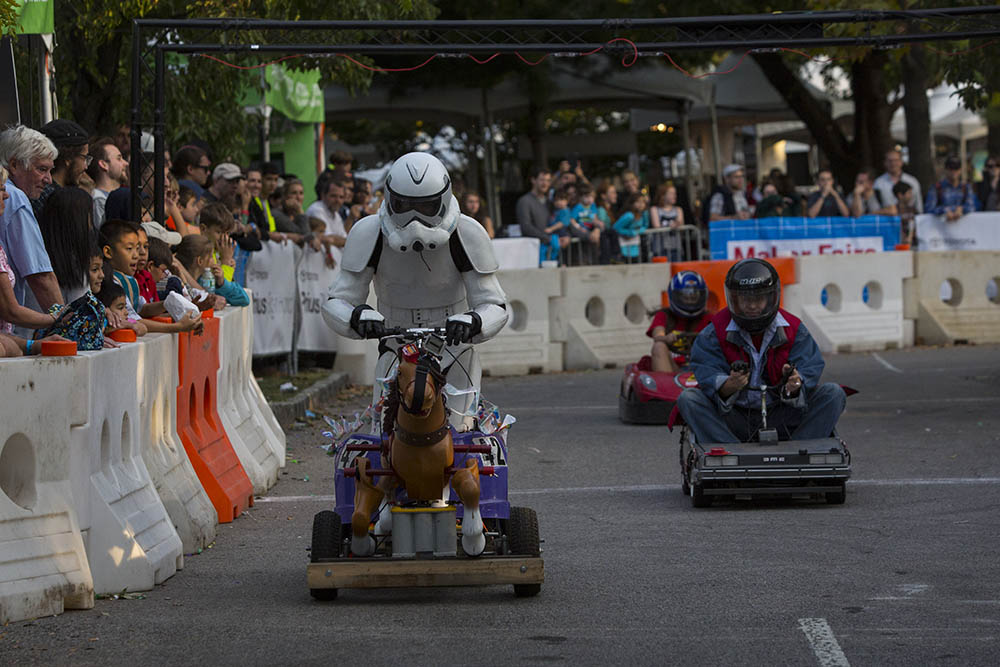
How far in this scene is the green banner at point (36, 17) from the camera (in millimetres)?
11594

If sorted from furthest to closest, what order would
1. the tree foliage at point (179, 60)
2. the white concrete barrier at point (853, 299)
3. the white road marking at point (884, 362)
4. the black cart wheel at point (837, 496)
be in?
1. the white concrete barrier at point (853, 299)
2. the white road marking at point (884, 362)
3. the tree foliage at point (179, 60)
4. the black cart wheel at point (837, 496)

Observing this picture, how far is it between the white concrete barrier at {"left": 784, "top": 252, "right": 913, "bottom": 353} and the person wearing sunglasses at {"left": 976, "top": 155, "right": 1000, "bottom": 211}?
2.70 m

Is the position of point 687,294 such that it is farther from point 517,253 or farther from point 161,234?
point 517,253

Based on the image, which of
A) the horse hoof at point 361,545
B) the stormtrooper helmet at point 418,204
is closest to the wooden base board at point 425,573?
the horse hoof at point 361,545

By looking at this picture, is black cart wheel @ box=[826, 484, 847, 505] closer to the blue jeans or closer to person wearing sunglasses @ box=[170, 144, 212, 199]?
the blue jeans

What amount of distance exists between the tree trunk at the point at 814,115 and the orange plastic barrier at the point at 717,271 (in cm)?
867

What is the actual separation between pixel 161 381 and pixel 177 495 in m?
0.63

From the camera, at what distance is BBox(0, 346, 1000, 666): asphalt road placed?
636 cm

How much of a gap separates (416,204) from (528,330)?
12.3m

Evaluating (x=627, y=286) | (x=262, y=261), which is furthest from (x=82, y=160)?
(x=627, y=286)

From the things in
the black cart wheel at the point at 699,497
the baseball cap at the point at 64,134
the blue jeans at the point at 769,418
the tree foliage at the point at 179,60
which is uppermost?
the tree foliage at the point at 179,60

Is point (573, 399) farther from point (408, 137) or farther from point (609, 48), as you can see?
point (408, 137)

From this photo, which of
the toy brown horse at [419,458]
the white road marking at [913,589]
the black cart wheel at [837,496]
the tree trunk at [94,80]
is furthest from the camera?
the tree trunk at [94,80]

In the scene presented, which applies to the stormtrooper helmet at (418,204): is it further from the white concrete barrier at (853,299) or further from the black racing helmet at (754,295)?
the white concrete barrier at (853,299)
